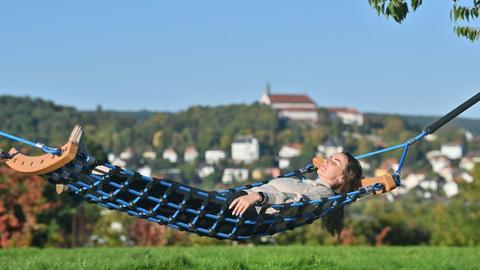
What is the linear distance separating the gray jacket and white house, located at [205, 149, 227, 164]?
11947 centimetres

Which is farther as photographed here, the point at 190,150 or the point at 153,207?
the point at 190,150

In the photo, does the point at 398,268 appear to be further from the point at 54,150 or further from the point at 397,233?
the point at 397,233

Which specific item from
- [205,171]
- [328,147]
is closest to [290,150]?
[328,147]

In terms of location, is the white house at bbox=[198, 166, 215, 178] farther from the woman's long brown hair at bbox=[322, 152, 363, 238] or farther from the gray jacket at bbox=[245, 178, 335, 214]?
the gray jacket at bbox=[245, 178, 335, 214]

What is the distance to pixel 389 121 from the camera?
158250 mm

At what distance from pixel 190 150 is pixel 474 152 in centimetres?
4460

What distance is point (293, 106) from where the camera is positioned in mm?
177000

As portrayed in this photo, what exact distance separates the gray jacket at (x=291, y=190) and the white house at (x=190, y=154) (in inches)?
4790

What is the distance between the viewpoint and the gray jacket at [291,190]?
5.36 m

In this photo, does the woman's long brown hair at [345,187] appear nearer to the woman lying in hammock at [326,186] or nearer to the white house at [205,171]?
the woman lying in hammock at [326,186]

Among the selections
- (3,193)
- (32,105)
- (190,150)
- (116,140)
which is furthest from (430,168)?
(3,193)

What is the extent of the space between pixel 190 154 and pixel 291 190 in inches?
4960

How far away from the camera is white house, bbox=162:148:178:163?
418 ft

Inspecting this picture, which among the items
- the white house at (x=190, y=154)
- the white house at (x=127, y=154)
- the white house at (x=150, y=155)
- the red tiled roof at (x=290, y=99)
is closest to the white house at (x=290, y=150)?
the white house at (x=190, y=154)
